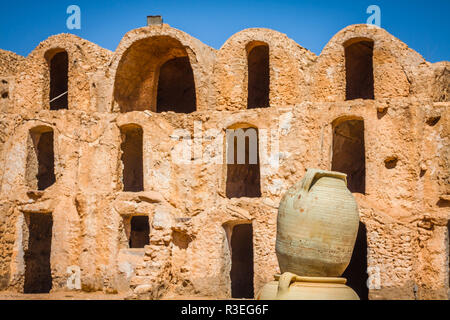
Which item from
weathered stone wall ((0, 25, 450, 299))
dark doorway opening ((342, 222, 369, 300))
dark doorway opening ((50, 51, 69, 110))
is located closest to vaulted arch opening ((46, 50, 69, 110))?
dark doorway opening ((50, 51, 69, 110))

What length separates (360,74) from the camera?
16.4 m

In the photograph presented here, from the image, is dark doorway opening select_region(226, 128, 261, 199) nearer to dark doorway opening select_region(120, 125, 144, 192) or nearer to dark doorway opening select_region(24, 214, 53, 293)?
dark doorway opening select_region(120, 125, 144, 192)

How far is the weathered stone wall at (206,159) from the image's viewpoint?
1226 centimetres

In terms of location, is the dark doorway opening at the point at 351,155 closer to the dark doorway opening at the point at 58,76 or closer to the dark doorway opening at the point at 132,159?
the dark doorway opening at the point at 132,159

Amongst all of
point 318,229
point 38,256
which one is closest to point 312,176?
point 318,229

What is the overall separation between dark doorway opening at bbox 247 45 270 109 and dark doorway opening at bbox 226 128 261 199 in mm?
2133

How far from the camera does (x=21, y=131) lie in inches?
597

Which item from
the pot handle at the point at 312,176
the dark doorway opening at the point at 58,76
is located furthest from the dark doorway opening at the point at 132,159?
the pot handle at the point at 312,176

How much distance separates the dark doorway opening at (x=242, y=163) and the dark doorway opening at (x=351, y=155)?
225 centimetres

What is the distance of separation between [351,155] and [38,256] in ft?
29.2

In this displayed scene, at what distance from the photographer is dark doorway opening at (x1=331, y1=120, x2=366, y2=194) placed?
1599cm

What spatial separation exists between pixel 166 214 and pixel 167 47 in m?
4.62

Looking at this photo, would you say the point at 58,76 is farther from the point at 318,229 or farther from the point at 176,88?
the point at 318,229
